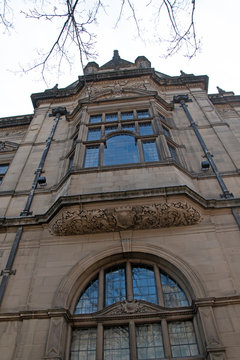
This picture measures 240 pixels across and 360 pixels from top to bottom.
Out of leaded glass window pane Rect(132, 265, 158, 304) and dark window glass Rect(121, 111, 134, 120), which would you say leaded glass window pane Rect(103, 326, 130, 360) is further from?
dark window glass Rect(121, 111, 134, 120)

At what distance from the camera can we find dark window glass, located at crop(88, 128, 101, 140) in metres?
13.5

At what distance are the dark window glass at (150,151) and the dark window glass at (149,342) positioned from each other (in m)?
6.06

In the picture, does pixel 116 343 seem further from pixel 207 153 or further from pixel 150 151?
pixel 207 153

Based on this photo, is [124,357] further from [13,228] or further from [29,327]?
[13,228]

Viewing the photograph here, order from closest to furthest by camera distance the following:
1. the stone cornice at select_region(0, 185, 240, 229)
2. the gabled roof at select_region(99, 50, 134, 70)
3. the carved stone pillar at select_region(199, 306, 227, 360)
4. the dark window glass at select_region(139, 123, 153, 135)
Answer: the carved stone pillar at select_region(199, 306, 227, 360) < the stone cornice at select_region(0, 185, 240, 229) < the dark window glass at select_region(139, 123, 153, 135) < the gabled roof at select_region(99, 50, 134, 70)

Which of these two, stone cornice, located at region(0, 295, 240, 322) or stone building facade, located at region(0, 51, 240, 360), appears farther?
stone cornice, located at region(0, 295, 240, 322)

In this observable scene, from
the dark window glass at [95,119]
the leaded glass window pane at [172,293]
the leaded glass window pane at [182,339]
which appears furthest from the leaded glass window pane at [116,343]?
the dark window glass at [95,119]

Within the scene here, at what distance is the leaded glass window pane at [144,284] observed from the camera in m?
7.76

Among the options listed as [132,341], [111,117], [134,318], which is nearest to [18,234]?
[134,318]

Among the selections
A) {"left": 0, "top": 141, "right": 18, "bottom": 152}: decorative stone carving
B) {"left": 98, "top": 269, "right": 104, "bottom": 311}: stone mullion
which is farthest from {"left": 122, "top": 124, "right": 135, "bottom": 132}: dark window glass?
{"left": 98, "top": 269, "right": 104, "bottom": 311}: stone mullion

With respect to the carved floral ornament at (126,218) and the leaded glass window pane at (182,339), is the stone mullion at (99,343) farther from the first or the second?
the carved floral ornament at (126,218)

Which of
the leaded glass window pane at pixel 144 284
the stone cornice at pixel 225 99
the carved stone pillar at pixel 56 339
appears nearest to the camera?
the carved stone pillar at pixel 56 339

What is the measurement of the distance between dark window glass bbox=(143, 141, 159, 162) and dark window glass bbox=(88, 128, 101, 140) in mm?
2160

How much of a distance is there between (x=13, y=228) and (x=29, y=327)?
342 cm
